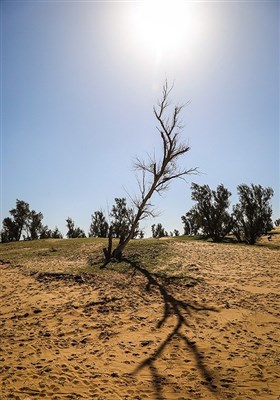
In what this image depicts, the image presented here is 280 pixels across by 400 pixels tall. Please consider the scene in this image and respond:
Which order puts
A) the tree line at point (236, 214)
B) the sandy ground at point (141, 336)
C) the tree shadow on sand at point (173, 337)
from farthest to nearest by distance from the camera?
the tree line at point (236, 214), the tree shadow on sand at point (173, 337), the sandy ground at point (141, 336)

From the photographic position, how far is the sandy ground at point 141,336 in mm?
5293

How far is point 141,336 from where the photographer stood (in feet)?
24.7

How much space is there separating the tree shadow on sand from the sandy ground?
24 mm

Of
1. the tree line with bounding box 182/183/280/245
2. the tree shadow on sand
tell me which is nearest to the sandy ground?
the tree shadow on sand

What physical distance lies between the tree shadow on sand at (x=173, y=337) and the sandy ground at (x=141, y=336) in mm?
24

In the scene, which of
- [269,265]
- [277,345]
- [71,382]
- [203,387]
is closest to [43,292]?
[71,382]

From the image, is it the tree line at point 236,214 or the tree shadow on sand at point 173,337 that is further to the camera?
the tree line at point 236,214

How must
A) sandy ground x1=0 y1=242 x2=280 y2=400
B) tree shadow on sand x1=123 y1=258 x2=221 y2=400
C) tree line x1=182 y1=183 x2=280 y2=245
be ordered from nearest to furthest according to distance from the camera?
sandy ground x1=0 y1=242 x2=280 y2=400 → tree shadow on sand x1=123 y1=258 x2=221 y2=400 → tree line x1=182 y1=183 x2=280 y2=245

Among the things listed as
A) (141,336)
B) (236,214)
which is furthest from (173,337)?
(236,214)

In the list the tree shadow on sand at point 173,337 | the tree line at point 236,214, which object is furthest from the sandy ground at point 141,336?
the tree line at point 236,214

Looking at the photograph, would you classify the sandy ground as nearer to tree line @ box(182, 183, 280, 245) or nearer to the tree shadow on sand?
the tree shadow on sand

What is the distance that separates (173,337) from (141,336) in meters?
0.92

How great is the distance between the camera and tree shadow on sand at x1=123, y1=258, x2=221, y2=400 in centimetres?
546

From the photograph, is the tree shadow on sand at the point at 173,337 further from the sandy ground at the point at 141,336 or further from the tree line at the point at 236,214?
the tree line at the point at 236,214
